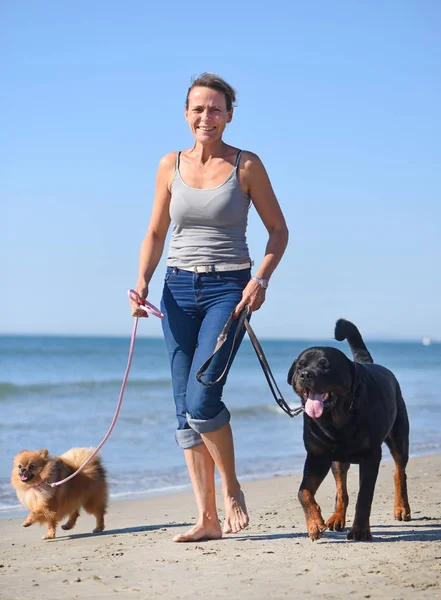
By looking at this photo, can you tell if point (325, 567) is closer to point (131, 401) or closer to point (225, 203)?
point (225, 203)

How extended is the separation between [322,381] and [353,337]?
115 cm

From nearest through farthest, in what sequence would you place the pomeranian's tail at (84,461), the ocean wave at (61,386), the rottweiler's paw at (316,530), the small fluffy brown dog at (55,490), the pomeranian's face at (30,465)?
1. the rottweiler's paw at (316,530)
2. the small fluffy brown dog at (55,490)
3. the pomeranian's face at (30,465)
4. the pomeranian's tail at (84,461)
5. the ocean wave at (61,386)

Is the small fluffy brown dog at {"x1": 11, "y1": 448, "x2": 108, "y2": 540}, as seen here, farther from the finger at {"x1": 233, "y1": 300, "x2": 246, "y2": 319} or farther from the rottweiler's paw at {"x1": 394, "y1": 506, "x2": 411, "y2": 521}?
the finger at {"x1": 233, "y1": 300, "x2": 246, "y2": 319}

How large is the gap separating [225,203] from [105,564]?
5.78ft

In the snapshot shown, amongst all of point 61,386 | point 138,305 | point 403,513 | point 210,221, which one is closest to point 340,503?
point 403,513

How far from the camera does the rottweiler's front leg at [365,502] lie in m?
4.40

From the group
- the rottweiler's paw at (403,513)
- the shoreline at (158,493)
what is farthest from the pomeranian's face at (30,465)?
the rottweiler's paw at (403,513)

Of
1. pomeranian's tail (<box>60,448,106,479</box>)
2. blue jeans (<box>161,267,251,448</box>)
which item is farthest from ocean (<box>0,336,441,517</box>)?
blue jeans (<box>161,267,251,448</box>)

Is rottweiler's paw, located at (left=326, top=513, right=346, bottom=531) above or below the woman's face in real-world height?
below

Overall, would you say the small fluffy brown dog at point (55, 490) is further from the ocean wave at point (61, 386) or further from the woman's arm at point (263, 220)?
the ocean wave at point (61, 386)

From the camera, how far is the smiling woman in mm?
4340

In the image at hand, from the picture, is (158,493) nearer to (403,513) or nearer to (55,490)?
(55,490)

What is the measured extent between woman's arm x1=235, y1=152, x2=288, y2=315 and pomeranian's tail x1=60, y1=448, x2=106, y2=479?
7.77ft

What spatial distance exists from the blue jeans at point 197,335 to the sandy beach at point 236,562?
24.9 inches
